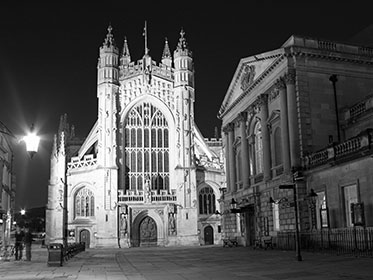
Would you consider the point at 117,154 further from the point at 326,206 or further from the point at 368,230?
the point at 368,230

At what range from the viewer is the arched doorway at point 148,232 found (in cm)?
6091

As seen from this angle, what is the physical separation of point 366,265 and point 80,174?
47.8 m

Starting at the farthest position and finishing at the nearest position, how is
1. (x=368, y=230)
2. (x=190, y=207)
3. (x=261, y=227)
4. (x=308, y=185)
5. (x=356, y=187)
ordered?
(x=190, y=207) → (x=261, y=227) → (x=308, y=185) → (x=356, y=187) → (x=368, y=230)

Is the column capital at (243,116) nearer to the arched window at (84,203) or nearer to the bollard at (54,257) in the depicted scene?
the bollard at (54,257)

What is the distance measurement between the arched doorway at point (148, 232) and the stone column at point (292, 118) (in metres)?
31.5

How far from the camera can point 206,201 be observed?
210 feet

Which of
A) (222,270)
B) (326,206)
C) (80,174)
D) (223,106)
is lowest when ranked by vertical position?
(222,270)

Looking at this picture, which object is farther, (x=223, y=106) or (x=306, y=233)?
(x=223, y=106)

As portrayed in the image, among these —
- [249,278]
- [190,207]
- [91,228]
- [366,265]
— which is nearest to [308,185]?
[366,265]

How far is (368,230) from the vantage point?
81.1 ft

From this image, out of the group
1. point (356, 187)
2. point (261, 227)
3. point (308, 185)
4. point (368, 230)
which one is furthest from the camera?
point (261, 227)

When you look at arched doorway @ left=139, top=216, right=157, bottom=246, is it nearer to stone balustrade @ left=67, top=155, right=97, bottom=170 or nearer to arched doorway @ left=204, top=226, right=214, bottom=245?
arched doorway @ left=204, top=226, right=214, bottom=245

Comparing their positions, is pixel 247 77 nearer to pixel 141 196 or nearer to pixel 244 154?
pixel 244 154

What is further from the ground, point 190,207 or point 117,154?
point 117,154
